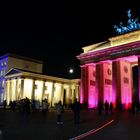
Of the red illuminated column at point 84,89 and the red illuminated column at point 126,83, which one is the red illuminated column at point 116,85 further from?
the red illuminated column at point 84,89

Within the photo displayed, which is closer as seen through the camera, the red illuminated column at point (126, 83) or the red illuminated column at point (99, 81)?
the red illuminated column at point (126, 83)

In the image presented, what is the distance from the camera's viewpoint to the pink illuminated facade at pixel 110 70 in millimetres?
42719

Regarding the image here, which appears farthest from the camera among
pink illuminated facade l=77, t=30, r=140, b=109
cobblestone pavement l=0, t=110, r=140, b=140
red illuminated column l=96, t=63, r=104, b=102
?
red illuminated column l=96, t=63, r=104, b=102

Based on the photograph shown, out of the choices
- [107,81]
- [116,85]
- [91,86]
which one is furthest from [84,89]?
[116,85]

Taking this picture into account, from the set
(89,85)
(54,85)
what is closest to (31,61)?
(54,85)

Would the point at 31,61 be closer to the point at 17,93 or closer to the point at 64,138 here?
the point at 17,93

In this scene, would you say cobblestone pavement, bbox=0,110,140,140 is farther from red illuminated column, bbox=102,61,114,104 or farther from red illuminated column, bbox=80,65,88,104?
red illuminated column, bbox=80,65,88,104

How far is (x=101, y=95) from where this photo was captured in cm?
4600

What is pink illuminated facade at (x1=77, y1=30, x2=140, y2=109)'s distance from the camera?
4272cm

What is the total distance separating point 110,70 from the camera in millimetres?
49406

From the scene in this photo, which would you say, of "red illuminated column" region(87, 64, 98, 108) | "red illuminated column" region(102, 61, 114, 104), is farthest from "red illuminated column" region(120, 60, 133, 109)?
"red illuminated column" region(87, 64, 98, 108)

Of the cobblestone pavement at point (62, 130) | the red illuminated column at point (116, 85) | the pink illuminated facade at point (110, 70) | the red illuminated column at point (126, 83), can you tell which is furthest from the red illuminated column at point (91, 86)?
the cobblestone pavement at point (62, 130)

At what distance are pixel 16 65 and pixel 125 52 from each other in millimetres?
40624

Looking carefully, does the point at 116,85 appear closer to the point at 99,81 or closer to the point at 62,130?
the point at 99,81
